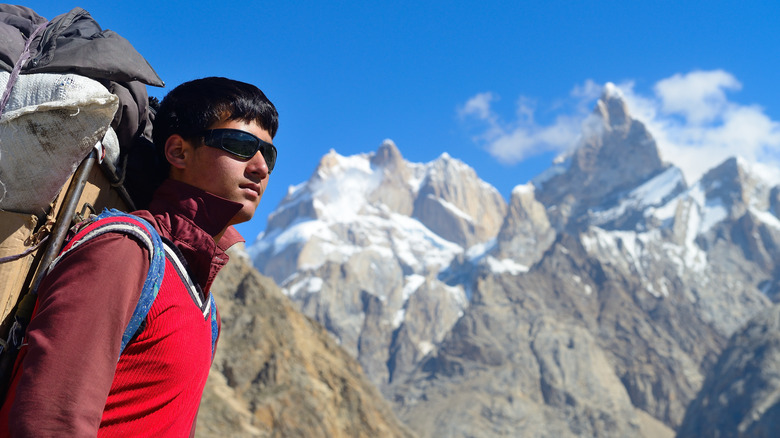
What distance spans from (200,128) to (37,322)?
85 cm

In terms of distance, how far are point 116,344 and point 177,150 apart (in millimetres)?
798

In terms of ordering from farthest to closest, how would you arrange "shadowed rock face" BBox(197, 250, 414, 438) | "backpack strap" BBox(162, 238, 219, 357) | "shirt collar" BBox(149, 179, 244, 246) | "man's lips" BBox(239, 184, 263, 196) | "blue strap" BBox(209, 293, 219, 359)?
"shadowed rock face" BBox(197, 250, 414, 438)
"blue strap" BBox(209, 293, 219, 359)
"man's lips" BBox(239, 184, 263, 196)
"shirt collar" BBox(149, 179, 244, 246)
"backpack strap" BBox(162, 238, 219, 357)

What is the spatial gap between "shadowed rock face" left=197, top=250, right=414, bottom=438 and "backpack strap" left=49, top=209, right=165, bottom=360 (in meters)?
19.9

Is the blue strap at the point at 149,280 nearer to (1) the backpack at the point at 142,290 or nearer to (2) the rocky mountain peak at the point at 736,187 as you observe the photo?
(1) the backpack at the point at 142,290

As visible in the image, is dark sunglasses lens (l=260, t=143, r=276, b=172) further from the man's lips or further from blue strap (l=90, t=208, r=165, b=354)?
blue strap (l=90, t=208, r=165, b=354)

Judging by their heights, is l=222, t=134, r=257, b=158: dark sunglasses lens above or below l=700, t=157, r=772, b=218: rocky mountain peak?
below

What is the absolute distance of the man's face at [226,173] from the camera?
228cm

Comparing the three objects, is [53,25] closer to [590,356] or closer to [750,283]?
[590,356]

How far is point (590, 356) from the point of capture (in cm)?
13475

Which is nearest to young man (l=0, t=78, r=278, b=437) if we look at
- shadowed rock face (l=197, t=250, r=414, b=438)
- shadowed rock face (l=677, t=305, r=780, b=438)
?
shadowed rock face (l=197, t=250, r=414, b=438)

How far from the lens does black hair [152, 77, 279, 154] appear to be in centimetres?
232

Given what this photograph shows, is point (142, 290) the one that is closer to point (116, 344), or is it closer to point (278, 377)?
point (116, 344)

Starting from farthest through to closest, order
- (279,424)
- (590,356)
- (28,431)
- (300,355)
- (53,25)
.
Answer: (590,356)
(300,355)
(279,424)
(53,25)
(28,431)

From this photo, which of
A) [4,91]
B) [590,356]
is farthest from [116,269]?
[590,356]
